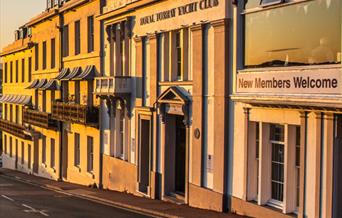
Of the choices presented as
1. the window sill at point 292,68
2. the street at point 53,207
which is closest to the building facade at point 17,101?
the street at point 53,207

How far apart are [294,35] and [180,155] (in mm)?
8564

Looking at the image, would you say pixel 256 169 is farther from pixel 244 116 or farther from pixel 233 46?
pixel 233 46

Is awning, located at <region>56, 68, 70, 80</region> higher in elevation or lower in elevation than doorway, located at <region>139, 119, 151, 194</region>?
higher

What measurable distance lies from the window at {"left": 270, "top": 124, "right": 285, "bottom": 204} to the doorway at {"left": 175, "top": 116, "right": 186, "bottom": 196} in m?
6.09

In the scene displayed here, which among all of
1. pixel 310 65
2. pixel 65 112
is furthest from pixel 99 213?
pixel 65 112

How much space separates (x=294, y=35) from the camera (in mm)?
15039

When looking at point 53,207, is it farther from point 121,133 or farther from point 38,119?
point 38,119

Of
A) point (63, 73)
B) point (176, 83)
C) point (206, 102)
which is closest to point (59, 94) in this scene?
point (63, 73)

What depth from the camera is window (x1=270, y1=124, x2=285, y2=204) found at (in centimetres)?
1596

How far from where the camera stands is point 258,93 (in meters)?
15.8

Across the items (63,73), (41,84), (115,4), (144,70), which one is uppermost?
(115,4)

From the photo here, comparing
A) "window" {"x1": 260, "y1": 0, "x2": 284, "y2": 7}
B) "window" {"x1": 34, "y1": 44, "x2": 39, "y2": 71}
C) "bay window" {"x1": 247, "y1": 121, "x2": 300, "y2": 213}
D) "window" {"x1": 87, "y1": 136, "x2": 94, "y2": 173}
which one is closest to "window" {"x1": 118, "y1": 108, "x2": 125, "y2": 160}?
"window" {"x1": 87, "y1": 136, "x2": 94, "y2": 173}

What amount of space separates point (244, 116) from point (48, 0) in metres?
25.8

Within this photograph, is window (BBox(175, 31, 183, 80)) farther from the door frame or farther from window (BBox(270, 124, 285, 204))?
window (BBox(270, 124, 285, 204))
